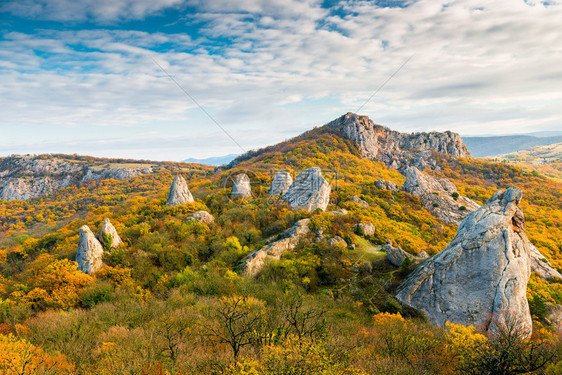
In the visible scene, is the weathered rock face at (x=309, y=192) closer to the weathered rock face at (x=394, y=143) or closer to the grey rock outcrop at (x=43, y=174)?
the weathered rock face at (x=394, y=143)

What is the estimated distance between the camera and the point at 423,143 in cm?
13038

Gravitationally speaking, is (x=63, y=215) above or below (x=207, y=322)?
below

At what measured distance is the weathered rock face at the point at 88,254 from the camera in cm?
2643

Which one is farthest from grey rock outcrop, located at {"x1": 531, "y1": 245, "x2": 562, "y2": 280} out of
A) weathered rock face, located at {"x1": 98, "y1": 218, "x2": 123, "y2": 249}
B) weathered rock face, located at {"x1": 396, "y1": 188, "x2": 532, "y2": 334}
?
weathered rock face, located at {"x1": 98, "y1": 218, "x2": 123, "y2": 249}

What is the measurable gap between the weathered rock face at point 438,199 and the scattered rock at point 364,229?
26795 mm

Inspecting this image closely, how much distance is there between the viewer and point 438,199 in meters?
56.7

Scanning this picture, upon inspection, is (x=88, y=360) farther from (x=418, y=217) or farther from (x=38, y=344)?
(x=418, y=217)

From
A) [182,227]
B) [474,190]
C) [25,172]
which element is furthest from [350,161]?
[25,172]

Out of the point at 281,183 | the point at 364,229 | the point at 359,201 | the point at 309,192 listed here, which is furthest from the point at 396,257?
the point at 281,183

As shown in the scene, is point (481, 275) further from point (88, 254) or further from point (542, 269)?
point (88, 254)

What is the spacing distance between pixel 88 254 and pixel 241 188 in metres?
28.4

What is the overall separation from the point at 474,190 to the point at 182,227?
289 feet

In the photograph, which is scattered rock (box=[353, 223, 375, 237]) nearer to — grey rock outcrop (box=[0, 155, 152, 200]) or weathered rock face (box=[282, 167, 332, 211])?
weathered rock face (box=[282, 167, 332, 211])

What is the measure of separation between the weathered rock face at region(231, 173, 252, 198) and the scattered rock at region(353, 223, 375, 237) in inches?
947
